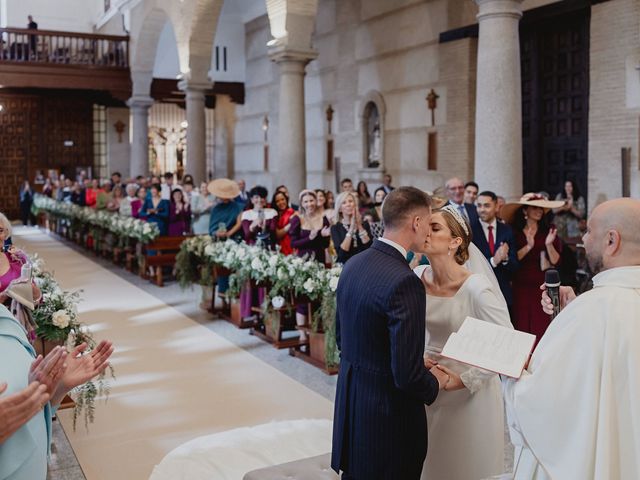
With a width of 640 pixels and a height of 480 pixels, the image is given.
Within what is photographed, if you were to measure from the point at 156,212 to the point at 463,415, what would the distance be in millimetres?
10536

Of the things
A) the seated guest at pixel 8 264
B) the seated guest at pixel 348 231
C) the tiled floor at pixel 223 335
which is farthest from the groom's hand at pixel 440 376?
the seated guest at pixel 348 231

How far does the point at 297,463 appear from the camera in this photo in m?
4.12

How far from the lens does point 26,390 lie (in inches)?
82.0

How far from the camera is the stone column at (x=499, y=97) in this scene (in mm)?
8664

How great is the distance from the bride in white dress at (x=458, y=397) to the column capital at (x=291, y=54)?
1022 cm

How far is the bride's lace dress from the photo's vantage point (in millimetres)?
3352

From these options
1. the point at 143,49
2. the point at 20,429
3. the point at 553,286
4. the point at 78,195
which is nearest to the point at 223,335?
the point at 553,286

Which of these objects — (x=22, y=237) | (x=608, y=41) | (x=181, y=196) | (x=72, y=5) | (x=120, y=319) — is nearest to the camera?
(x=120, y=319)

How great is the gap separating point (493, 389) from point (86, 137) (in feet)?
87.1

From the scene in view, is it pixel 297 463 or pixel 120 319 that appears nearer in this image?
pixel 297 463

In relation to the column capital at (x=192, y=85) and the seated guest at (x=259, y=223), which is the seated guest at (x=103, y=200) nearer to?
the column capital at (x=192, y=85)

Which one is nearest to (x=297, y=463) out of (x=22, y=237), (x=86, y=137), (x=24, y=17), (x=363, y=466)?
(x=363, y=466)

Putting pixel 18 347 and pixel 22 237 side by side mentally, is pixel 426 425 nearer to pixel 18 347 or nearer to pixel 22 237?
pixel 18 347

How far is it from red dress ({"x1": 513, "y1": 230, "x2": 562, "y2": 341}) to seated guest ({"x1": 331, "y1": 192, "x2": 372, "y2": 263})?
5.03ft
